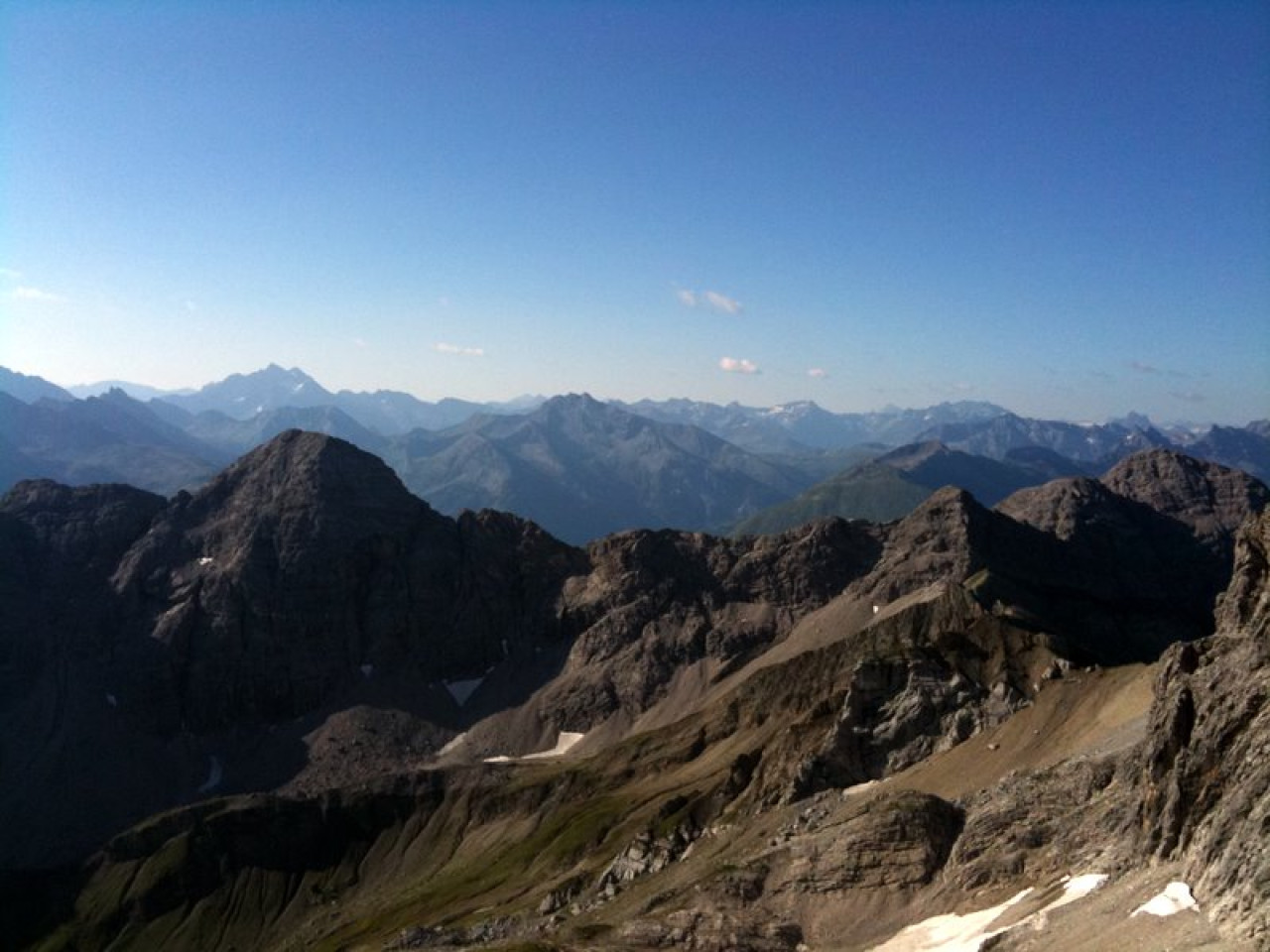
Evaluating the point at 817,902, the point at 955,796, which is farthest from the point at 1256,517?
the point at 817,902

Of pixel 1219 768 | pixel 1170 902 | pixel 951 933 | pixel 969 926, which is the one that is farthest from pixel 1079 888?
pixel 1219 768

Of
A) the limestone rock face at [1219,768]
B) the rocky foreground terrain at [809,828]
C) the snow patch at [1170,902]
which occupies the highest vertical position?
the limestone rock face at [1219,768]

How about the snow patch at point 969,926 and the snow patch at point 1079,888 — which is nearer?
the snow patch at point 1079,888

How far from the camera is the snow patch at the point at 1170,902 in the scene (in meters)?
40.1

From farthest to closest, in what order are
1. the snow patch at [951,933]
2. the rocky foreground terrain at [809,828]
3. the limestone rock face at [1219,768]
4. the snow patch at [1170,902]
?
1. the snow patch at [951,933]
2. the rocky foreground terrain at [809,828]
3. the snow patch at [1170,902]
4. the limestone rock face at [1219,768]

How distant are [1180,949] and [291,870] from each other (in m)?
166

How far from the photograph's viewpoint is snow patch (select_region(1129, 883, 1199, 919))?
1578 inches

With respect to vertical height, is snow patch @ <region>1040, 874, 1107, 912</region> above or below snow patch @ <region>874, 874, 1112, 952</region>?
above

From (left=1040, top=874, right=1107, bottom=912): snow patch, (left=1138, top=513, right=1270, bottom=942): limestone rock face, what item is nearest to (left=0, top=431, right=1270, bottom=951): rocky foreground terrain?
(left=1138, top=513, right=1270, bottom=942): limestone rock face

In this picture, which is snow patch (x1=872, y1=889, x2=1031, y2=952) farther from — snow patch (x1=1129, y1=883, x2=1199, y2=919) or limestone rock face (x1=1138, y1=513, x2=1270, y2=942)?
snow patch (x1=1129, y1=883, x2=1199, y2=919)

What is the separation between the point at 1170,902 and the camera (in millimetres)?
40938

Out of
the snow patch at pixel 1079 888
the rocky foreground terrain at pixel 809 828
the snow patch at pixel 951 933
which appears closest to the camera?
the rocky foreground terrain at pixel 809 828

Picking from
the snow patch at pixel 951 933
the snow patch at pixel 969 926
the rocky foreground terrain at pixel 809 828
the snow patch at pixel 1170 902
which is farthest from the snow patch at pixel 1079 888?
the snow patch at pixel 1170 902

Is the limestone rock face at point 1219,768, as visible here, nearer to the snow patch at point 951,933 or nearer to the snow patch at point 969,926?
the snow patch at point 969,926
